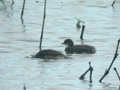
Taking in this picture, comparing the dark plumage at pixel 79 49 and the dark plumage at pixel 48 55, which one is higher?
the dark plumage at pixel 48 55

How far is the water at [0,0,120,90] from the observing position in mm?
14664

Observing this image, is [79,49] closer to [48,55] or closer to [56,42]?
[48,55]

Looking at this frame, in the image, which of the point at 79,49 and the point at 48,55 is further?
the point at 79,49

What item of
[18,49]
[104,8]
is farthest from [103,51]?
[104,8]

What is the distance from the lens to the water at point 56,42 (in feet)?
48.1

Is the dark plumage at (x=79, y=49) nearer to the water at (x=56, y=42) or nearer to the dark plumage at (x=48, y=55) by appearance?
the water at (x=56, y=42)

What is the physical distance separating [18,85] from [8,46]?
5802 millimetres

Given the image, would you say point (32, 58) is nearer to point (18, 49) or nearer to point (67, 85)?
point (18, 49)

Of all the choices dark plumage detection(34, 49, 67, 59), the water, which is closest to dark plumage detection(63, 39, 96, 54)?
the water

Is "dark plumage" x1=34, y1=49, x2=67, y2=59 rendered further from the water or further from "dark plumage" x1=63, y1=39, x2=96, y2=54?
"dark plumage" x1=63, y1=39, x2=96, y2=54

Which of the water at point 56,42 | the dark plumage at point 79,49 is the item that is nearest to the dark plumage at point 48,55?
the water at point 56,42

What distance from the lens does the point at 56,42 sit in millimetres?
20969

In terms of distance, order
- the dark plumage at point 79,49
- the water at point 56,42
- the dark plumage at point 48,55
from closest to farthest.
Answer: the water at point 56,42 → the dark plumage at point 48,55 → the dark plumage at point 79,49

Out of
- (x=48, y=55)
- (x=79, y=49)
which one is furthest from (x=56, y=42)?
(x=48, y=55)
